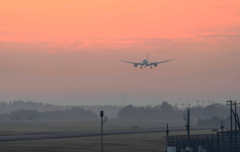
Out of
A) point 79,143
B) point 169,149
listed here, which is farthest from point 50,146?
point 169,149

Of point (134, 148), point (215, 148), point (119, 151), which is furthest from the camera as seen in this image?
point (134, 148)

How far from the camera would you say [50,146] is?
116250 millimetres

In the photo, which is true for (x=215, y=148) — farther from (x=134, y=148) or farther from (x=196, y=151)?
(x=134, y=148)

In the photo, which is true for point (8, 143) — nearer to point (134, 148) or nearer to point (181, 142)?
point (134, 148)

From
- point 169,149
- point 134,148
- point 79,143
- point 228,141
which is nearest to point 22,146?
point 79,143

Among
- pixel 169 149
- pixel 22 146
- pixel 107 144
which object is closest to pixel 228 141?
pixel 169 149

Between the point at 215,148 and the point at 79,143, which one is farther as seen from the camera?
the point at 79,143

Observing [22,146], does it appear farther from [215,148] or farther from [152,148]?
[215,148]

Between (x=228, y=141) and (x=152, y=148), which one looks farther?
(x=152, y=148)

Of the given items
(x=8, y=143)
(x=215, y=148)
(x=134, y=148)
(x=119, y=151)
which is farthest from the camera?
(x=8, y=143)

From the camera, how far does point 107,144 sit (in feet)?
406

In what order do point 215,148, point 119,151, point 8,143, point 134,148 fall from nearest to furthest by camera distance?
point 215,148 → point 119,151 → point 134,148 → point 8,143

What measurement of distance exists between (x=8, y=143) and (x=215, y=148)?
51429mm

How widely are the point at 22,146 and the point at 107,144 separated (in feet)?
64.8
